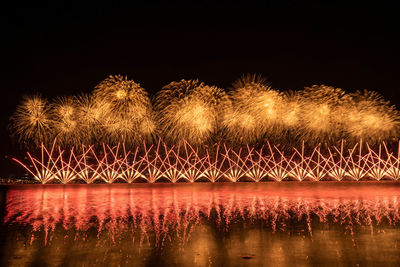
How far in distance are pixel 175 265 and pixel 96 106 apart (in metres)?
26.9

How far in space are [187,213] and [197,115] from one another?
19.7m

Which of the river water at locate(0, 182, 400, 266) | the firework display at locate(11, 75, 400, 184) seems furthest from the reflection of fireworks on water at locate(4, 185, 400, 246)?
the firework display at locate(11, 75, 400, 184)

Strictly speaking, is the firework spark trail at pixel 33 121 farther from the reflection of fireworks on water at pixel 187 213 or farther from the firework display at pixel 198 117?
the reflection of fireworks on water at pixel 187 213

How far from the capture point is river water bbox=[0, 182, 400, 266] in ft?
23.7

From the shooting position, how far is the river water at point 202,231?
7.21m

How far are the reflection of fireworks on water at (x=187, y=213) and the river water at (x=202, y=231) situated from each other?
3cm

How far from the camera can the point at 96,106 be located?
105 ft

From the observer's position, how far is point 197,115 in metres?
31.7

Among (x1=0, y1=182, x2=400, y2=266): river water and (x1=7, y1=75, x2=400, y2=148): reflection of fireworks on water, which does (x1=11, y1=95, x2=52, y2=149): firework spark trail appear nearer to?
(x1=7, y1=75, x2=400, y2=148): reflection of fireworks on water

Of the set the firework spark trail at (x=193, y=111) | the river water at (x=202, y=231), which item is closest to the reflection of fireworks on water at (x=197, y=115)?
the firework spark trail at (x=193, y=111)

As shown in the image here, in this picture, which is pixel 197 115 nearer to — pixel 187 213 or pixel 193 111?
pixel 193 111

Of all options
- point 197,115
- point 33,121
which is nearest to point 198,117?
point 197,115

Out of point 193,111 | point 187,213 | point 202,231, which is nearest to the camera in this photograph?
point 202,231

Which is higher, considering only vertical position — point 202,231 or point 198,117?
point 198,117
